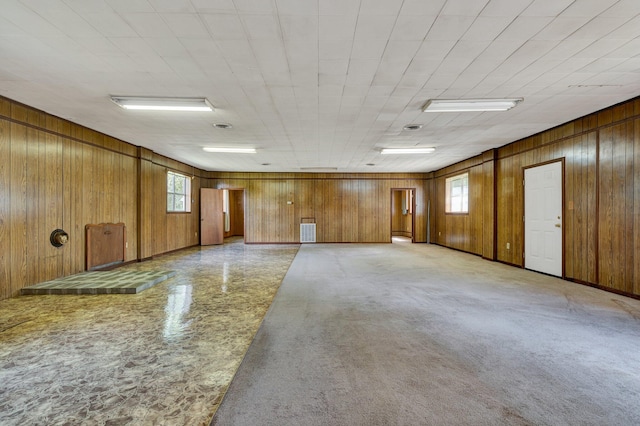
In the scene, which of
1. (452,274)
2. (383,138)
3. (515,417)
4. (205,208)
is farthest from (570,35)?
(205,208)

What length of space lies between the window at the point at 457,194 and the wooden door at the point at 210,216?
8017 mm

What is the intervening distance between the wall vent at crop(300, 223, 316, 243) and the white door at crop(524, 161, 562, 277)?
6.81 meters

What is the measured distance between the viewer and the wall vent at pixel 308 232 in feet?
37.0

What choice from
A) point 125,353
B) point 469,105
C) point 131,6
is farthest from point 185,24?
point 469,105

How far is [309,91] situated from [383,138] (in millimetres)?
2726

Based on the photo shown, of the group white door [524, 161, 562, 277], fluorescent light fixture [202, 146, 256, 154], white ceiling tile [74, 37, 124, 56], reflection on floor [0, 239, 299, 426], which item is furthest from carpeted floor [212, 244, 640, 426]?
fluorescent light fixture [202, 146, 256, 154]

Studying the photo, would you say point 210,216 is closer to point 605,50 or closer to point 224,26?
point 224,26

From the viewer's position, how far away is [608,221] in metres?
4.36

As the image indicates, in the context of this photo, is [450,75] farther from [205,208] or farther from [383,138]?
[205,208]

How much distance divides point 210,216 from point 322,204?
13.4ft

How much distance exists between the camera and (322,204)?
1131 cm

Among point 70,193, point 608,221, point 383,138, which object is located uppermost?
point 383,138

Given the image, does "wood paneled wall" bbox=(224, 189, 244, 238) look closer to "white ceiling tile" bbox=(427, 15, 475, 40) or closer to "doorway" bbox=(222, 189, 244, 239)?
"doorway" bbox=(222, 189, 244, 239)

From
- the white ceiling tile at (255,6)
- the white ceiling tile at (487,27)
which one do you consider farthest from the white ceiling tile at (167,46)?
the white ceiling tile at (487,27)
